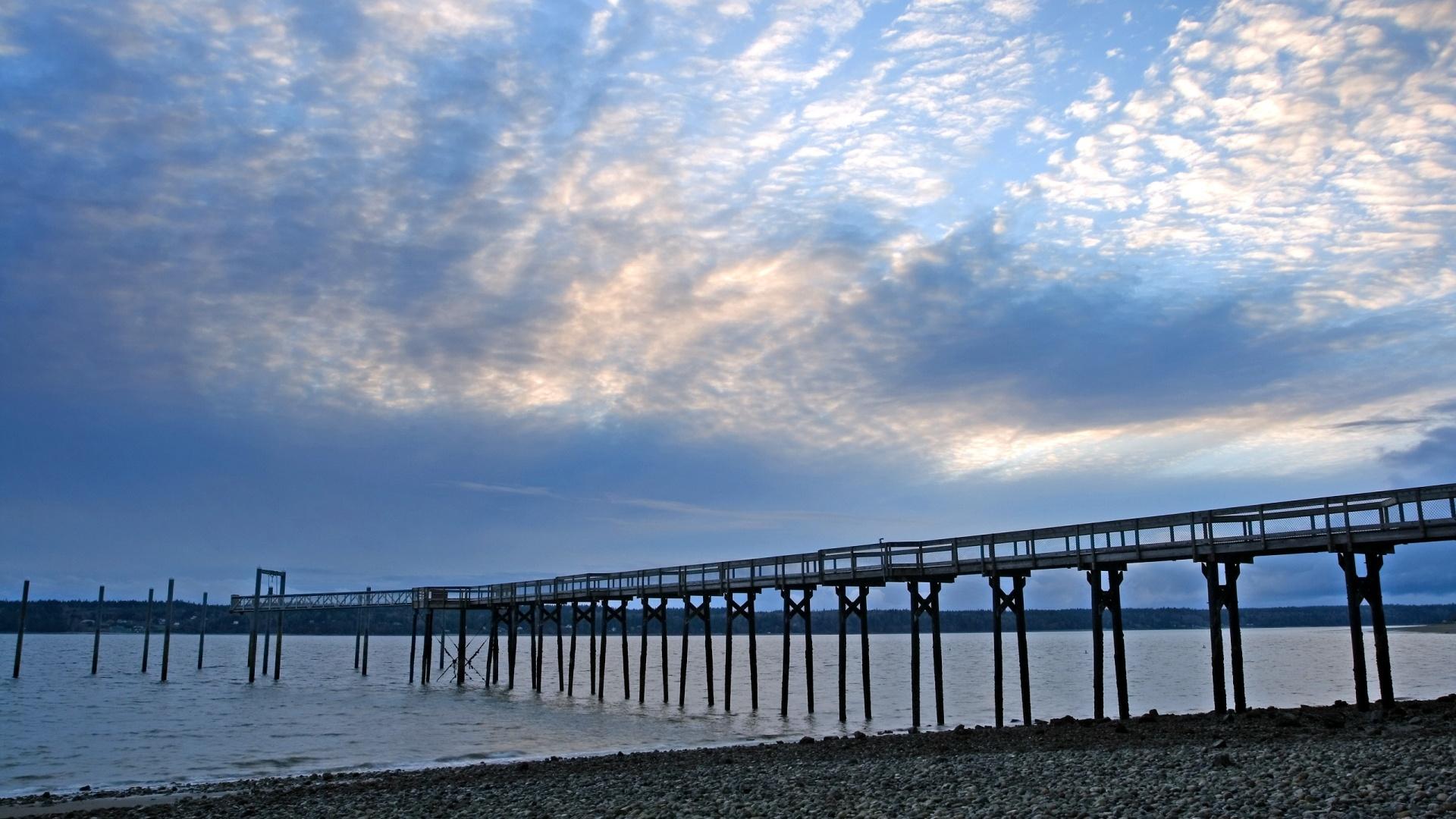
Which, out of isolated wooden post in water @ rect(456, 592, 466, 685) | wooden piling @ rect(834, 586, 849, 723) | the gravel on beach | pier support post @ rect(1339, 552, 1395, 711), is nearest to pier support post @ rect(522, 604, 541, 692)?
isolated wooden post in water @ rect(456, 592, 466, 685)

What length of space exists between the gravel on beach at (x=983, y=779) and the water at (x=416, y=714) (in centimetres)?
616

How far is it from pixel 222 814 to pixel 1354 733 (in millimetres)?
20775

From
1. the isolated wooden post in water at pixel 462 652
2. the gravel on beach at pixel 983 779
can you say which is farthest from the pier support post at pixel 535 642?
the gravel on beach at pixel 983 779

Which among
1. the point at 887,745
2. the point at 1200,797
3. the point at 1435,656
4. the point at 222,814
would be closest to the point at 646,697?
the point at 887,745

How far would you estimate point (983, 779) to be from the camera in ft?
55.4

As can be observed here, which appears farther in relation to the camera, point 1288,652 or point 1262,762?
point 1288,652

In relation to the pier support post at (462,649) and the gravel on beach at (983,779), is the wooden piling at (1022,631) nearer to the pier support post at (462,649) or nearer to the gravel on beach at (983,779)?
the gravel on beach at (983,779)

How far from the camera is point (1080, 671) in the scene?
282ft

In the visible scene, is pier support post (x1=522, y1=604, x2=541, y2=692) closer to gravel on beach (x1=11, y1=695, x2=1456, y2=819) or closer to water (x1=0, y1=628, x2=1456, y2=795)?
water (x1=0, y1=628, x2=1456, y2=795)

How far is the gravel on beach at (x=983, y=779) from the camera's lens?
1346cm

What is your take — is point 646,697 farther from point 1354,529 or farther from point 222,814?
point 1354,529

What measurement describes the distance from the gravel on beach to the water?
616cm

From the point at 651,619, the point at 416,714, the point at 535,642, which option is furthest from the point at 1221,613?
the point at 535,642

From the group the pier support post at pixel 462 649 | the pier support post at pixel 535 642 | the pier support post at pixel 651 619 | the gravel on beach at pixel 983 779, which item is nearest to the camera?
the gravel on beach at pixel 983 779
